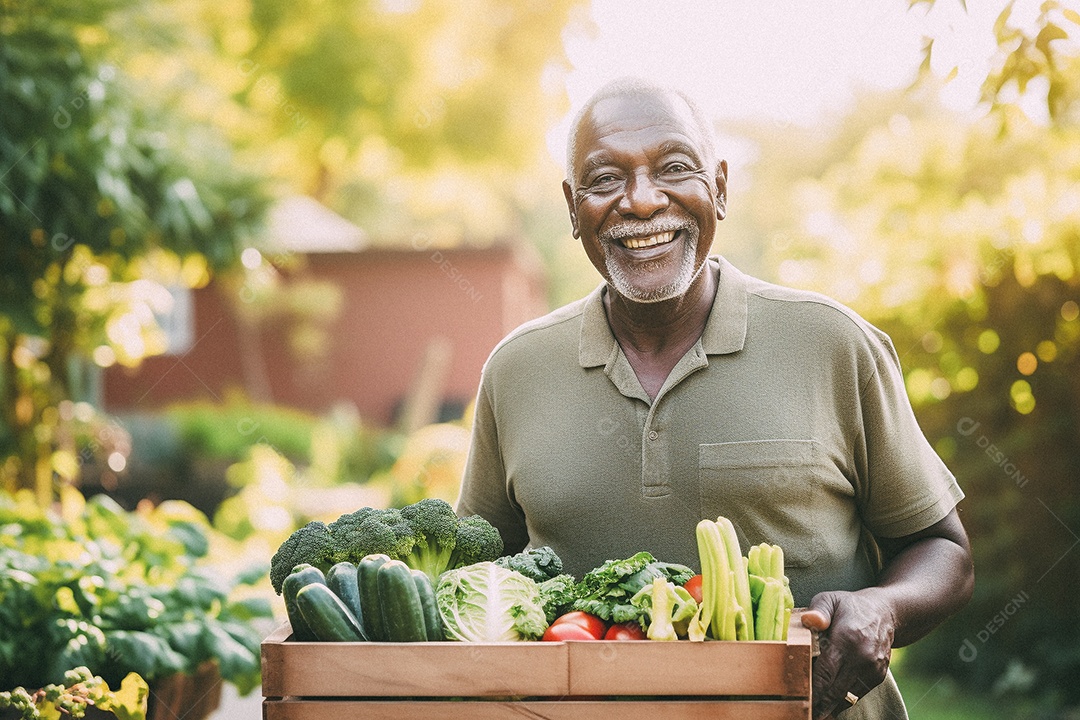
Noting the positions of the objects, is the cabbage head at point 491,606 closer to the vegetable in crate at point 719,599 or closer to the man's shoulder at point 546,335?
the vegetable in crate at point 719,599

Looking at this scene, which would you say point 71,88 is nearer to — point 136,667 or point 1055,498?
point 136,667

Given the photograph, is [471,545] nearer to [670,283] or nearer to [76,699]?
[670,283]

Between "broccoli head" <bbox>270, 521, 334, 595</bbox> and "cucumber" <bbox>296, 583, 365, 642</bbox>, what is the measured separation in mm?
287

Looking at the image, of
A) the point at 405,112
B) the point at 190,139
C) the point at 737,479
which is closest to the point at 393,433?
the point at 405,112

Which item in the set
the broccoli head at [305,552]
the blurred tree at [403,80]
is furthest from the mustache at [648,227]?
the blurred tree at [403,80]

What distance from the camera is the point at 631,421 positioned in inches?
110

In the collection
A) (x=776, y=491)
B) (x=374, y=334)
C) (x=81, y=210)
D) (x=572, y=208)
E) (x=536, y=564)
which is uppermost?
(x=374, y=334)

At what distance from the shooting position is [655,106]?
272 cm

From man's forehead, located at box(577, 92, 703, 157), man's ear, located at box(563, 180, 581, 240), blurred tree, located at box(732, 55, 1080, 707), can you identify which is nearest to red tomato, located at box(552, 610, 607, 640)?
man's ear, located at box(563, 180, 581, 240)

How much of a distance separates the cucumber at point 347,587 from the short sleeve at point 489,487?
0.81 meters

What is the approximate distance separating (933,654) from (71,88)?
22.3 feet

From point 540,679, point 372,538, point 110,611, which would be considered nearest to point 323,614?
point 372,538

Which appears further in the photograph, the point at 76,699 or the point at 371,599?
the point at 76,699

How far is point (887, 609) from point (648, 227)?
1027 mm
